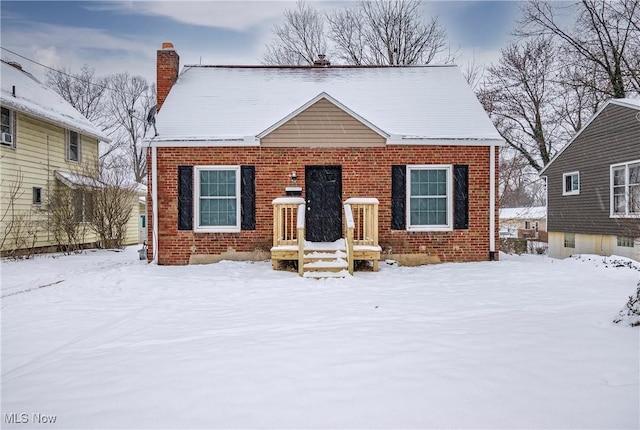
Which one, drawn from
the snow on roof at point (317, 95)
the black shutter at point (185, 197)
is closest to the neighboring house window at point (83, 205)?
the snow on roof at point (317, 95)

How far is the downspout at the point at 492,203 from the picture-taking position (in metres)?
9.74

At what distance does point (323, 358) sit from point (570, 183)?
15443 mm

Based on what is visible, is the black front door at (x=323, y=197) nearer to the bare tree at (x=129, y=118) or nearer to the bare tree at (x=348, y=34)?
the bare tree at (x=348, y=34)

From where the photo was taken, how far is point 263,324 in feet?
15.1

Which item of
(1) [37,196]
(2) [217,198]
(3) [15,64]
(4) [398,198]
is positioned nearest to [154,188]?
(2) [217,198]

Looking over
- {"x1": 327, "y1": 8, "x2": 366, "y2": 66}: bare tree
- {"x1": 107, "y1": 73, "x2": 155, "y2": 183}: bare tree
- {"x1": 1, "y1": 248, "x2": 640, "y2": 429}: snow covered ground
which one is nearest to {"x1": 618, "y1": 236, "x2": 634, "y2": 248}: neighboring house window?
{"x1": 1, "y1": 248, "x2": 640, "y2": 429}: snow covered ground

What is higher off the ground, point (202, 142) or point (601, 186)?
point (202, 142)

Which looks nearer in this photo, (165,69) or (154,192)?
(154,192)

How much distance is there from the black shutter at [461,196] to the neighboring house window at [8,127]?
41.7ft

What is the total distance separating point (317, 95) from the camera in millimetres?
9602

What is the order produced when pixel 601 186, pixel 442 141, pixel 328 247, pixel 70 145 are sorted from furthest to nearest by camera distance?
pixel 70 145 < pixel 601 186 < pixel 442 141 < pixel 328 247

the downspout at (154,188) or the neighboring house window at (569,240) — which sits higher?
the downspout at (154,188)

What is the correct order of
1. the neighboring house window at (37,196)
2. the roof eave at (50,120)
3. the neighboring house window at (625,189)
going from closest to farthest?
the roof eave at (50,120) < the neighboring house window at (625,189) < the neighboring house window at (37,196)

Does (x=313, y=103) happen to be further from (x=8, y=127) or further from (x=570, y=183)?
(x=570, y=183)
